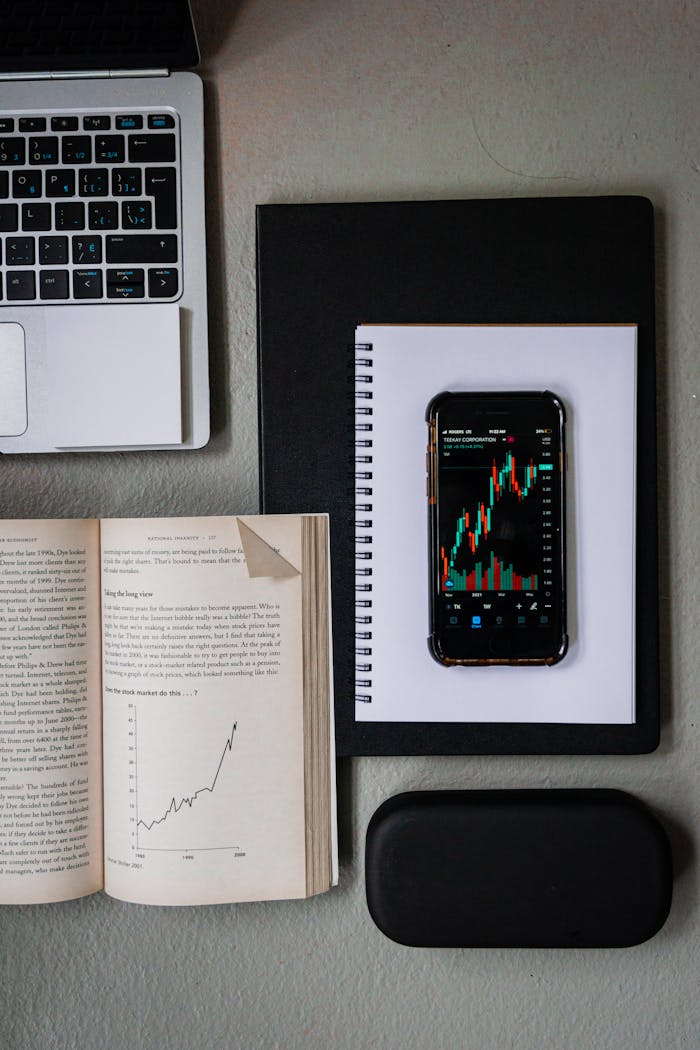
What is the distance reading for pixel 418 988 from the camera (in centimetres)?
53

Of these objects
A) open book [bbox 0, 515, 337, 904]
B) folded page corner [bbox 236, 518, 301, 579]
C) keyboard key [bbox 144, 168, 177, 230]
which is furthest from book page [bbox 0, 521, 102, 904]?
keyboard key [bbox 144, 168, 177, 230]

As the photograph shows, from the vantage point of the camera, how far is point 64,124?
510 mm

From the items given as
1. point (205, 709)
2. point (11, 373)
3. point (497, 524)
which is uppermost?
point (11, 373)

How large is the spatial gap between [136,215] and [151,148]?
0.05 meters

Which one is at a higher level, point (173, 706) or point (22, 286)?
point (22, 286)

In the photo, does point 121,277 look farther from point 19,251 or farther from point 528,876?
point 528,876

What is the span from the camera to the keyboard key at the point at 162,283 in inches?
19.9

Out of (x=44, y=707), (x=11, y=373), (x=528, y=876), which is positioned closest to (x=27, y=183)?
(x=11, y=373)

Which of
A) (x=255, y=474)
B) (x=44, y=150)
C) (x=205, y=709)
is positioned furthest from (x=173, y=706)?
(x=44, y=150)

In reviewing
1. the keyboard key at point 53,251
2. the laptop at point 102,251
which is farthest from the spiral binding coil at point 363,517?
the keyboard key at point 53,251

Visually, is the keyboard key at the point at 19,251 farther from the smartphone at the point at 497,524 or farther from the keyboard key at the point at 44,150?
the smartphone at the point at 497,524

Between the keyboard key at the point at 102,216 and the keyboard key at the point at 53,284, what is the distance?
37 mm

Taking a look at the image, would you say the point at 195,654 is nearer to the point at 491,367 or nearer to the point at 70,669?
the point at 70,669

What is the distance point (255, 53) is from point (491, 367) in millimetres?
270
